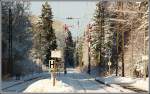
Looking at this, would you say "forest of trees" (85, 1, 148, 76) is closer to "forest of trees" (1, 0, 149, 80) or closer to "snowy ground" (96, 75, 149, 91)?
"forest of trees" (1, 0, 149, 80)

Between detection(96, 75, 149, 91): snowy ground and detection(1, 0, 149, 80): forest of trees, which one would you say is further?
detection(1, 0, 149, 80): forest of trees

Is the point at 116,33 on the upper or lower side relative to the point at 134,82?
upper

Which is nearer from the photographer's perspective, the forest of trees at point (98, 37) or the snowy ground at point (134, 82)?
the snowy ground at point (134, 82)

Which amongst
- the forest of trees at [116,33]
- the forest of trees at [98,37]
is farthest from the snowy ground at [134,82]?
the forest of trees at [116,33]

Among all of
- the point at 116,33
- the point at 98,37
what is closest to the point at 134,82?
the point at 116,33

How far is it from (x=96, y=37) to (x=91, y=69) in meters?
11.0

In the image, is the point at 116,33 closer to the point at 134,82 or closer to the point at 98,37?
the point at 98,37

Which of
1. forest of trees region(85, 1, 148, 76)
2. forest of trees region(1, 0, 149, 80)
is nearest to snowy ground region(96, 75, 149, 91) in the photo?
forest of trees region(1, 0, 149, 80)

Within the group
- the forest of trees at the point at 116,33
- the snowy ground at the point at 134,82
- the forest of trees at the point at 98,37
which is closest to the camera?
the snowy ground at the point at 134,82

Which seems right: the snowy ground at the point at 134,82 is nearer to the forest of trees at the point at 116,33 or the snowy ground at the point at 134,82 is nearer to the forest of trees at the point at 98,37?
the forest of trees at the point at 98,37

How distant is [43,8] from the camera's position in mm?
97938

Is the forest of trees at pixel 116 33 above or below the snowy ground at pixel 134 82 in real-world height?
above

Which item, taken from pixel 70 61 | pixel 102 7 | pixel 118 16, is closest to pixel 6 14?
pixel 118 16

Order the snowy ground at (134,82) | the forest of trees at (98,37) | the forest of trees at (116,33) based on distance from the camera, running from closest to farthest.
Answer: the snowy ground at (134,82) < the forest of trees at (98,37) < the forest of trees at (116,33)
